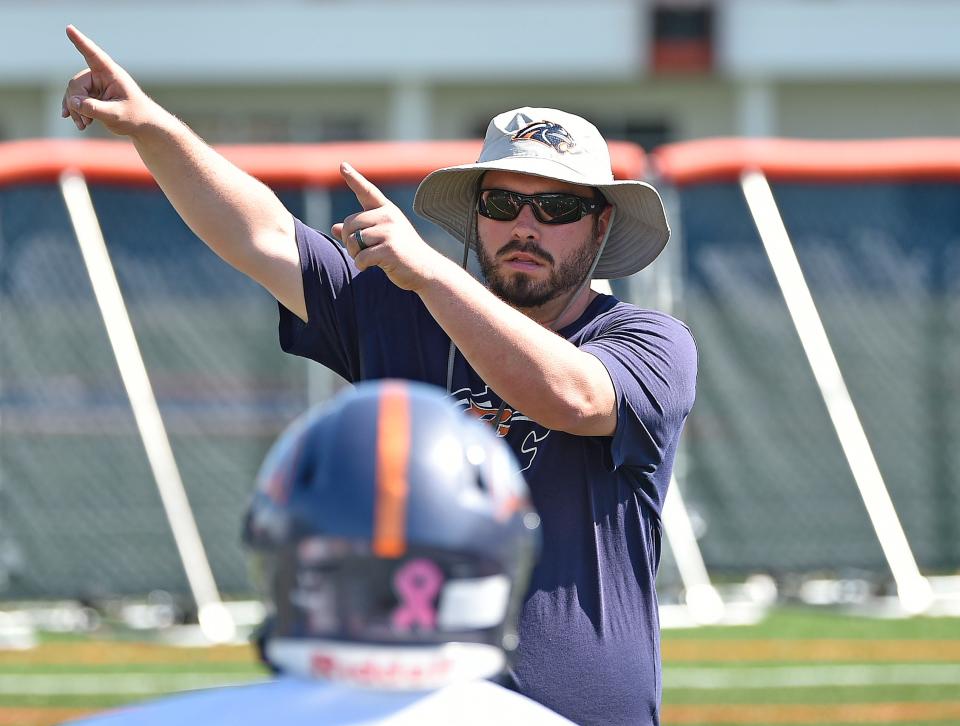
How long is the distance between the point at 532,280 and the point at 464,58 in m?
24.8

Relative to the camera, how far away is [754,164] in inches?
381

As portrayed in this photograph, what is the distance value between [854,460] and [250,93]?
2045 cm

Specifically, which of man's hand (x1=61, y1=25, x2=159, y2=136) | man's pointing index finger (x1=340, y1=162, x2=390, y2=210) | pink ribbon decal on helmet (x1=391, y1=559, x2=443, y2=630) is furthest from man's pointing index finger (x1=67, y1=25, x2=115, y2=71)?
pink ribbon decal on helmet (x1=391, y1=559, x2=443, y2=630)

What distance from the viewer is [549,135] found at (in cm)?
326

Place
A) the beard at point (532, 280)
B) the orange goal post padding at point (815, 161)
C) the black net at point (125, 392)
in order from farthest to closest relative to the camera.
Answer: the orange goal post padding at point (815, 161)
the black net at point (125, 392)
the beard at point (532, 280)

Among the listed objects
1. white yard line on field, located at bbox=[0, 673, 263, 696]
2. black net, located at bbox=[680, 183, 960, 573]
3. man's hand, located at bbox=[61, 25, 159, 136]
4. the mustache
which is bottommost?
white yard line on field, located at bbox=[0, 673, 263, 696]

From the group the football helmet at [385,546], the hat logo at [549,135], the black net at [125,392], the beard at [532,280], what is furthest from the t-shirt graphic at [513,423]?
the black net at [125,392]

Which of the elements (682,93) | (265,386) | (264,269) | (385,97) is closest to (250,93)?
Result: (385,97)

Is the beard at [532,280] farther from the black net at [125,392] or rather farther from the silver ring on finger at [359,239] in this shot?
the black net at [125,392]

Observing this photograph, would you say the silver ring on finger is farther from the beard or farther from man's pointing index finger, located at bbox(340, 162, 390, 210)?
the beard

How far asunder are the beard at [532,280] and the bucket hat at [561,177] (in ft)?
0.49

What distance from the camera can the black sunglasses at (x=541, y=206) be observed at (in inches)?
128

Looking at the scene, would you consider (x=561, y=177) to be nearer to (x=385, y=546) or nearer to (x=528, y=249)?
(x=528, y=249)

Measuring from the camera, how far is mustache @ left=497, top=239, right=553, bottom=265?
3193mm
